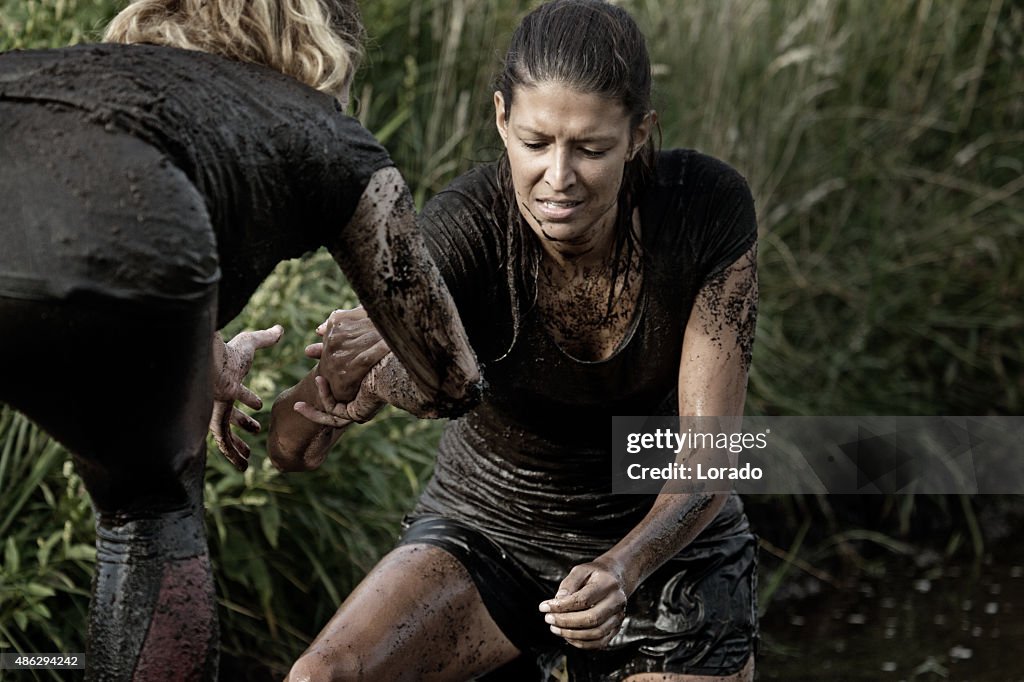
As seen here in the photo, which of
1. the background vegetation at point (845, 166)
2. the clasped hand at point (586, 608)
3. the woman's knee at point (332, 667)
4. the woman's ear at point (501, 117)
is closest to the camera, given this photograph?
the clasped hand at point (586, 608)

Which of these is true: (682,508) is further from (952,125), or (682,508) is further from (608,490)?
(952,125)

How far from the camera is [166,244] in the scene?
209 cm

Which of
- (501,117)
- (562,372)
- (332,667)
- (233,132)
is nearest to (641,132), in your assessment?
(501,117)

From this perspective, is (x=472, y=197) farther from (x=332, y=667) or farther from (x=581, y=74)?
(x=332, y=667)

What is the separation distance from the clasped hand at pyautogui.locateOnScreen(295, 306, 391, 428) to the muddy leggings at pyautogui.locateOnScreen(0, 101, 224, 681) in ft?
2.26

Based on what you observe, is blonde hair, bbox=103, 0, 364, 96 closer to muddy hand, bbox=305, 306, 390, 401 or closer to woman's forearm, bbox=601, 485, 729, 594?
muddy hand, bbox=305, 306, 390, 401

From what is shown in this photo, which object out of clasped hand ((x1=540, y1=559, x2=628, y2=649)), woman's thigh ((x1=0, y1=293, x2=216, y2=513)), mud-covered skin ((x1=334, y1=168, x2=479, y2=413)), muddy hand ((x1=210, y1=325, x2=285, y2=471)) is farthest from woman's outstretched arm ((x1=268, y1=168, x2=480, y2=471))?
clasped hand ((x1=540, y1=559, x2=628, y2=649))

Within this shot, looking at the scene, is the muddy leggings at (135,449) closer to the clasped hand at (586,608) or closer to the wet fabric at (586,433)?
the clasped hand at (586,608)

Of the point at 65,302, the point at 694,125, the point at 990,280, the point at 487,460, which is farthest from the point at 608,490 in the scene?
the point at 990,280

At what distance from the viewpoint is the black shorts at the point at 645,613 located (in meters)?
3.15

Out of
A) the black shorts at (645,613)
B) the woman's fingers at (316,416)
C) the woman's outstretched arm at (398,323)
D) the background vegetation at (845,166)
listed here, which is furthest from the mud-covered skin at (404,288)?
the background vegetation at (845,166)

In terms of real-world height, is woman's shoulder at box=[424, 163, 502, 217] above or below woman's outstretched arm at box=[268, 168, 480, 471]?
above

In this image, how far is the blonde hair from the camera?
239cm

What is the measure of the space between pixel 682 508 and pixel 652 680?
40 cm
